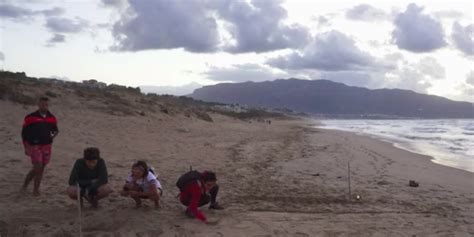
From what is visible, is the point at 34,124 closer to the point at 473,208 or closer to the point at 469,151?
the point at 473,208

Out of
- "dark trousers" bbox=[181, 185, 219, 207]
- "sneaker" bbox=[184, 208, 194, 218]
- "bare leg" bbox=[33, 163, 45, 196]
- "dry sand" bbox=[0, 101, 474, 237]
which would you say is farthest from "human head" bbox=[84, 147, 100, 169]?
"sneaker" bbox=[184, 208, 194, 218]

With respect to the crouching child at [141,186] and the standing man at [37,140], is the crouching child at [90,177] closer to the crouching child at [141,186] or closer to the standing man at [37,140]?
the crouching child at [141,186]

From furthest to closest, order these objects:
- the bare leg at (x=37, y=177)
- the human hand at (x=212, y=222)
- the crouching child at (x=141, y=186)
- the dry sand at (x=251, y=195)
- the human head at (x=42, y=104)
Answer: the human head at (x=42, y=104) < the bare leg at (x=37, y=177) < the crouching child at (x=141, y=186) < the human hand at (x=212, y=222) < the dry sand at (x=251, y=195)

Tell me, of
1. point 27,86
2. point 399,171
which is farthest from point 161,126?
point 399,171

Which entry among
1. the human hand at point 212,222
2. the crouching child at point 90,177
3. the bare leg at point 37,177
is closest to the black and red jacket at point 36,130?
the bare leg at point 37,177

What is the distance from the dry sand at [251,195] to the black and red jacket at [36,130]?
86cm

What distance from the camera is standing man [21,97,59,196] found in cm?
740

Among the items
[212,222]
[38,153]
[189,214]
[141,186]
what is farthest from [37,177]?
[212,222]

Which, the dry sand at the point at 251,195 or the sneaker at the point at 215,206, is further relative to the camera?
the sneaker at the point at 215,206

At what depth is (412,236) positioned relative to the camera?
6262mm

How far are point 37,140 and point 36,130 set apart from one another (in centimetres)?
16

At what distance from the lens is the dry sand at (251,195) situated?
6.25m

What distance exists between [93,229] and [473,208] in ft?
20.8

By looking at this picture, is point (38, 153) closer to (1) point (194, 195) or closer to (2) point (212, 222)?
(1) point (194, 195)
